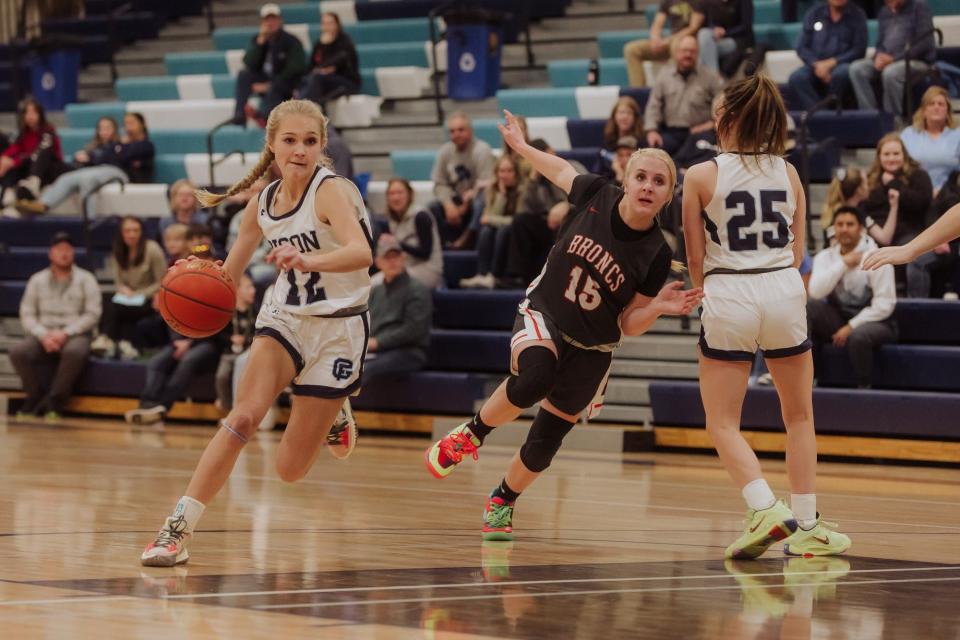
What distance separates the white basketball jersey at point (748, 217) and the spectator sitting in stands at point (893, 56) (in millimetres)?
6628

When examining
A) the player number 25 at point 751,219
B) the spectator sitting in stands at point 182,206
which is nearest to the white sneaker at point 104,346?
the spectator sitting in stands at point 182,206

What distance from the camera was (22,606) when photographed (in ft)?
13.9

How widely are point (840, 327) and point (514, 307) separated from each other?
2750 mm

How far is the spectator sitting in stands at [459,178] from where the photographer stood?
12961 mm

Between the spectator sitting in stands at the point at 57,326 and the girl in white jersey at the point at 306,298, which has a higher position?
the girl in white jersey at the point at 306,298

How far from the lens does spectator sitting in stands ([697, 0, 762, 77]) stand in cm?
1292

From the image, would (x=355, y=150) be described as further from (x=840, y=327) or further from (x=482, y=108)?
(x=840, y=327)

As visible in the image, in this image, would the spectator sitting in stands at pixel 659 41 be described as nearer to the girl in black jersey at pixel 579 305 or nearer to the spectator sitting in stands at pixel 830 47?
the spectator sitting in stands at pixel 830 47

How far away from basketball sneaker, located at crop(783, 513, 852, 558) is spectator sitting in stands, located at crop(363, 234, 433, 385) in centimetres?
628

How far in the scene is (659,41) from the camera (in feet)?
43.7

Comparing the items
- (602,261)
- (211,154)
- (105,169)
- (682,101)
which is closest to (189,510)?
(602,261)

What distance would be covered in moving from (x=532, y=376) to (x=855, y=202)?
566 centimetres

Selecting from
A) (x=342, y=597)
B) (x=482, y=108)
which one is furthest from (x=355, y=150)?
(x=342, y=597)

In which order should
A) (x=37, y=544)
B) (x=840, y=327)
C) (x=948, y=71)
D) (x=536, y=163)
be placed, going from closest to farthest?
(x=37, y=544) → (x=536, y=163) → (x=840, y=327) → (x=948, y=71)
